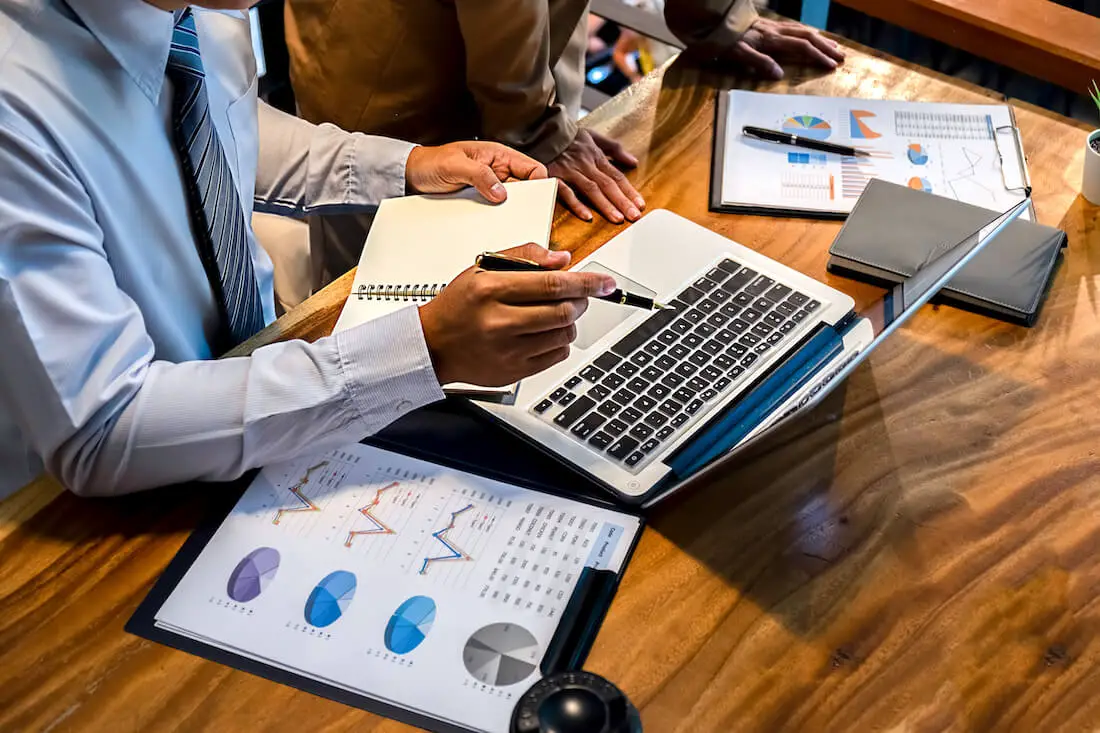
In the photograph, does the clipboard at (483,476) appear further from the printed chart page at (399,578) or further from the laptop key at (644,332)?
the laptop key at (644,332)

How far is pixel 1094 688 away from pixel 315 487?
2.21 ft

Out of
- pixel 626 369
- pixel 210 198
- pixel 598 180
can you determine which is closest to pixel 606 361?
pixel 626 369

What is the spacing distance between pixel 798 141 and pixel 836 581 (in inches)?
28.3

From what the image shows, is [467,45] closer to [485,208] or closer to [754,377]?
[485,208]

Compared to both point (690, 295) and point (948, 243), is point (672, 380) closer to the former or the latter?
point (690, 295)

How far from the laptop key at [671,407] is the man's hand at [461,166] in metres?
0.40

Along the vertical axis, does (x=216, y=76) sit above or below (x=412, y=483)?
above

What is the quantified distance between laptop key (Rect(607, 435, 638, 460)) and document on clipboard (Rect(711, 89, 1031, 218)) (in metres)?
0.45

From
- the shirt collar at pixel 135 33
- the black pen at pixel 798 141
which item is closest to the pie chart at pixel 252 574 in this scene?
the shirt collar at pixel 135 33

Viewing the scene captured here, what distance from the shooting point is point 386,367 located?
3.10 ft

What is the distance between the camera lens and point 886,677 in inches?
31.5

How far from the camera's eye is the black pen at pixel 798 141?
4.51 ft

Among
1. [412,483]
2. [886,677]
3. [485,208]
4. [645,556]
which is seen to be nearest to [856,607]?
[886,677]

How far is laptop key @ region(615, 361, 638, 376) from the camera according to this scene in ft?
3.36
